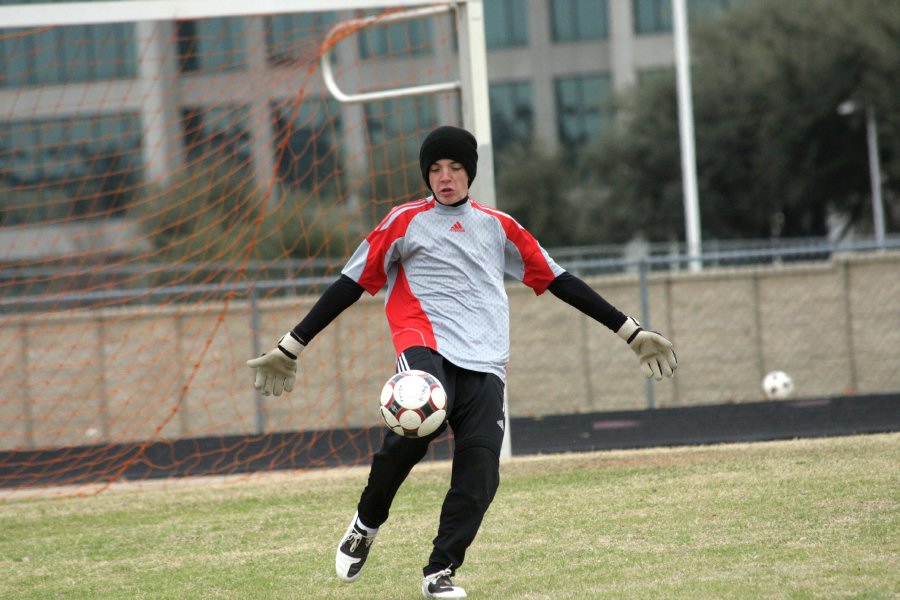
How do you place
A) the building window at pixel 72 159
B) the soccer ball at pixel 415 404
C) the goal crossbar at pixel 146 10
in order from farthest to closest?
the building window at pixel 72 159, the goal crossbar at pixel 146 10, the soccer ball at pixel 415 404

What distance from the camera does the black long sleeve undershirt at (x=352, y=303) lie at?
16.7 ft

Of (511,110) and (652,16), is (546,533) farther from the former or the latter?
(652,16)

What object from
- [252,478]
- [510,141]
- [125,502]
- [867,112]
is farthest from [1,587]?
[510,141]

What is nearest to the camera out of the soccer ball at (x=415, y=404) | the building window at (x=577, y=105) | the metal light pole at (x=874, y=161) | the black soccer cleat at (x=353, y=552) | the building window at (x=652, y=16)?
the soccer ball at (x=415, y=404)

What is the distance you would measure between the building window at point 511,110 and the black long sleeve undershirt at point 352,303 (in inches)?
1679

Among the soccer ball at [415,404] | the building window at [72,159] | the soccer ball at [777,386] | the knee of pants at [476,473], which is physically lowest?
the soccer ball at [777,386]

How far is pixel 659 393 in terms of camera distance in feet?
47.7

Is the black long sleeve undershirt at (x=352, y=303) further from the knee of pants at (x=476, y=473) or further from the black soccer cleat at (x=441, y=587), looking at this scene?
the black soccer cleat at (x=441, y=587)

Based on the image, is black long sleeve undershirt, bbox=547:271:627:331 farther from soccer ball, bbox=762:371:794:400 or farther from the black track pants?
soccer ball, bbox=762:371:794:400

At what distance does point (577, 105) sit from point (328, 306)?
44.5 metres

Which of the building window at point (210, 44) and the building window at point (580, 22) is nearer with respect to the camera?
the building window at point (210, 44)

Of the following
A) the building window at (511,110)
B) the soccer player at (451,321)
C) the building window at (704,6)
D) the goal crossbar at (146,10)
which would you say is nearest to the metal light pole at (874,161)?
the building window at (704,6)

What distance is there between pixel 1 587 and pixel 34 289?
16.1 meters

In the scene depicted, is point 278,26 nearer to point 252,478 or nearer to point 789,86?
point 789,86
